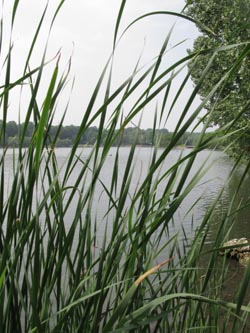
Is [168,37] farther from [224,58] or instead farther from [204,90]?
[204,90]

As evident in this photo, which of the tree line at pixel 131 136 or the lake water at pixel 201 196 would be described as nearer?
the tree line at pixel 131 136

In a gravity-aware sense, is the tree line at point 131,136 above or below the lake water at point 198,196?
above

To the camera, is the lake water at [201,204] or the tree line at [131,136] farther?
the lake water at [201,204]

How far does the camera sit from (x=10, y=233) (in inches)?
39.3

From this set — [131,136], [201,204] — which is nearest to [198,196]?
[201,204]

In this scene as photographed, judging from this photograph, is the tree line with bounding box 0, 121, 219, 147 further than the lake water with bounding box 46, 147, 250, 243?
No

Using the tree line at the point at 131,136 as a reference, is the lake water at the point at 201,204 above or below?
below

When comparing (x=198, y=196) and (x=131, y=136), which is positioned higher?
(x=131, y=136)

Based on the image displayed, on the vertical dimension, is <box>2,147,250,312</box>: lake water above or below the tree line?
below

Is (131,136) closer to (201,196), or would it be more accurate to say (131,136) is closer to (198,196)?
(201,196)

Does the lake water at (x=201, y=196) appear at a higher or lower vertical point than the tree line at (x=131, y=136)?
lower

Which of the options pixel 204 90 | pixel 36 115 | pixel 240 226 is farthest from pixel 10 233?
pixel 204 90

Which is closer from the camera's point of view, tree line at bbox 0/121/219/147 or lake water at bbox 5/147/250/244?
tree line at bbox 0/121/219/147

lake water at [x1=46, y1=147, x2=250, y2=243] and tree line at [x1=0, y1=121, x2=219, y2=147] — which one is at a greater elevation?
tree line at [x1=0, y1=121, x2=219, y2=147]
